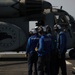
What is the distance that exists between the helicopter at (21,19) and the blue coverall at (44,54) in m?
9.55

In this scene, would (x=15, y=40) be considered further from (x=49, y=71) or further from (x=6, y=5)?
(x=49, y=71)

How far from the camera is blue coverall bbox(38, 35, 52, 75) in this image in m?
12.4

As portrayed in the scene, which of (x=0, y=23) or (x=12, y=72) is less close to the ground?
(x=0, y=23)

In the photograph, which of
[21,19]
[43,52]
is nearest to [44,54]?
[43,52]

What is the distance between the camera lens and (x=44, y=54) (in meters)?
12.6

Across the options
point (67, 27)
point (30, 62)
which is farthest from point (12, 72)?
point (67, 27)

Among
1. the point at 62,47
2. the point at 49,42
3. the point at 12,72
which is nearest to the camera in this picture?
the point at 49,42

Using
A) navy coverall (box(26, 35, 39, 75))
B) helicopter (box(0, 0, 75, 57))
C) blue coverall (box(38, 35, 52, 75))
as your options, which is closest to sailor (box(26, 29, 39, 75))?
navy coverall (box(26, 35, 39, 75))

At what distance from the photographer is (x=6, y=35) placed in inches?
870

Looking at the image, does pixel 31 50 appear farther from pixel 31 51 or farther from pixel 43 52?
pixel 43 52

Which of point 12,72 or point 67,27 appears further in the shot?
point 67,27

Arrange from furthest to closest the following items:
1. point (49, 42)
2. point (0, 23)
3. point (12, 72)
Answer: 1. point (0, 23)
2. point (12, 72)
3. point (49, 42)

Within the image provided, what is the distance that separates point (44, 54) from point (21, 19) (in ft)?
33.6

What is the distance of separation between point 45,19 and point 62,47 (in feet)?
29.1
